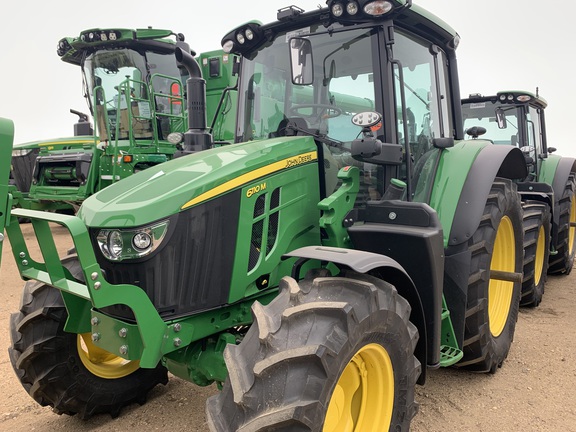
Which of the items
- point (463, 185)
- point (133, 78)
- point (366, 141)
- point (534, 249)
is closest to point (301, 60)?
point (366, 141)

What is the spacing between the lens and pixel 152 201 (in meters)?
2.17

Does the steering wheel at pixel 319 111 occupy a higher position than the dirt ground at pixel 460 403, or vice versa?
the steering wheel at pixel 319 111

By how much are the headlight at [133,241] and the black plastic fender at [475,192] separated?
5.84 feet

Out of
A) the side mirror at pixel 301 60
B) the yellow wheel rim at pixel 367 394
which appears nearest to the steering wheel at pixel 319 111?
Answer: the side mirror at pixel 301 60

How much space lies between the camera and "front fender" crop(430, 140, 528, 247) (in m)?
2.95

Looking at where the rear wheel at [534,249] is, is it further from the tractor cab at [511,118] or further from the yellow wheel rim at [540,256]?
the tractor cab at [511,118]

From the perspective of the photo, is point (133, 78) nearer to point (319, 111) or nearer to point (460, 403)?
point (319, 111)

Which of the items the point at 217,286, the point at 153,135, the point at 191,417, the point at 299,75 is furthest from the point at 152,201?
the point at 153,135

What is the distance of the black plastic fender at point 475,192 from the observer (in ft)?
9.63

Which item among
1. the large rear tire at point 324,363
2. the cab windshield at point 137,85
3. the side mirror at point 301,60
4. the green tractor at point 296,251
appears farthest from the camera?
the cab windshield at point 137,85

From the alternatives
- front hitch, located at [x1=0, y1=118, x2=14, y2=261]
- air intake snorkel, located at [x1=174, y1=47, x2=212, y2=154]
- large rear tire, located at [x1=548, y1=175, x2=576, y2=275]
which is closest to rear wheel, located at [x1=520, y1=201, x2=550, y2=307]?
large rear tire, located at [x1=548, y1=175, x2=576, y2=275]

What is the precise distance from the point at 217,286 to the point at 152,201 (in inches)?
20.4

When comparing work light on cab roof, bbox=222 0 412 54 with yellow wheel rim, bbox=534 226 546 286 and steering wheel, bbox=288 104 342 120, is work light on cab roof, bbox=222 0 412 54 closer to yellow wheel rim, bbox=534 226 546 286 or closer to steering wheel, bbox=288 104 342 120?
steering wheel, bbox=288 104 342 120

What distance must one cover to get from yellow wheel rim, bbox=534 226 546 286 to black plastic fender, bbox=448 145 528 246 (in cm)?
206
